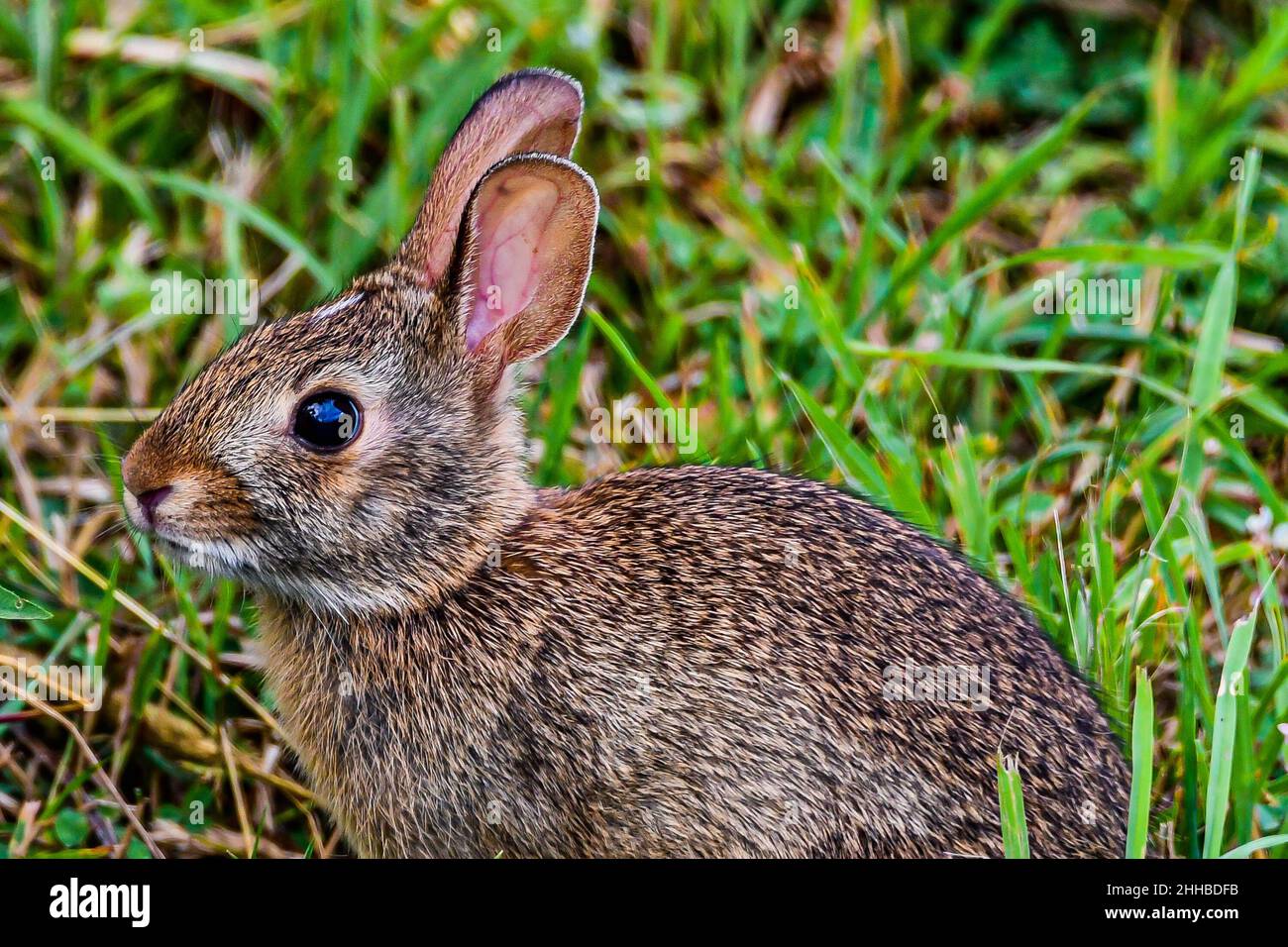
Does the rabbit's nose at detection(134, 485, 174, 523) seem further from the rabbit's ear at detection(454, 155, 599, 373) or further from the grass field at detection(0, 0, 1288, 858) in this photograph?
the rabbit's ear at detection(454, 155, 599, 373)

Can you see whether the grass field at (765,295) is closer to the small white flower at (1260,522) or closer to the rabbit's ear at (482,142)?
the small white flower at (1260,522)

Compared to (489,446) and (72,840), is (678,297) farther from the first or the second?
(72,840)

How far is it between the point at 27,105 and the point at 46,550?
190cm

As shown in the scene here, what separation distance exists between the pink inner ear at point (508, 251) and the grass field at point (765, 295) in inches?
20.6

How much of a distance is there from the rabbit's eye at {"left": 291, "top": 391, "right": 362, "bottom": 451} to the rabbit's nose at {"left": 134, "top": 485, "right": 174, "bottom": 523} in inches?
13.8

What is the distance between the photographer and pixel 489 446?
15.1 feet

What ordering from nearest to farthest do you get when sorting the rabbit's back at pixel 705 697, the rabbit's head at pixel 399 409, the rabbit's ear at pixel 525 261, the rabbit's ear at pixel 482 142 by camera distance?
the rabbit's back at pixel 705 697
the rabbit's head at pixel 399 409
the rabbit's ear at pixel 525 261
the rabbit's ear at pixel 482 142

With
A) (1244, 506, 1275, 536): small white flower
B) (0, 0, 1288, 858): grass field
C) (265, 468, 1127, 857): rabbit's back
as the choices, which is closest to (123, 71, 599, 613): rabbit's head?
(265, 468, 1127, 857): rabbit's back

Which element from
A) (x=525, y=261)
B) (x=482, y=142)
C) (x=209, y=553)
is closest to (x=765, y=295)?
(x=482, y=142)

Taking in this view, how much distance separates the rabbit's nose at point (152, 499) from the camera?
13.5 ft

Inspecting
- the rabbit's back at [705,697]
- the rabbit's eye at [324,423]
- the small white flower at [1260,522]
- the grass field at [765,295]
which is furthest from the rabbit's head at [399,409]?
the small white flower at [1260,522]

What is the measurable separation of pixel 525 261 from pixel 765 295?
1731mm
